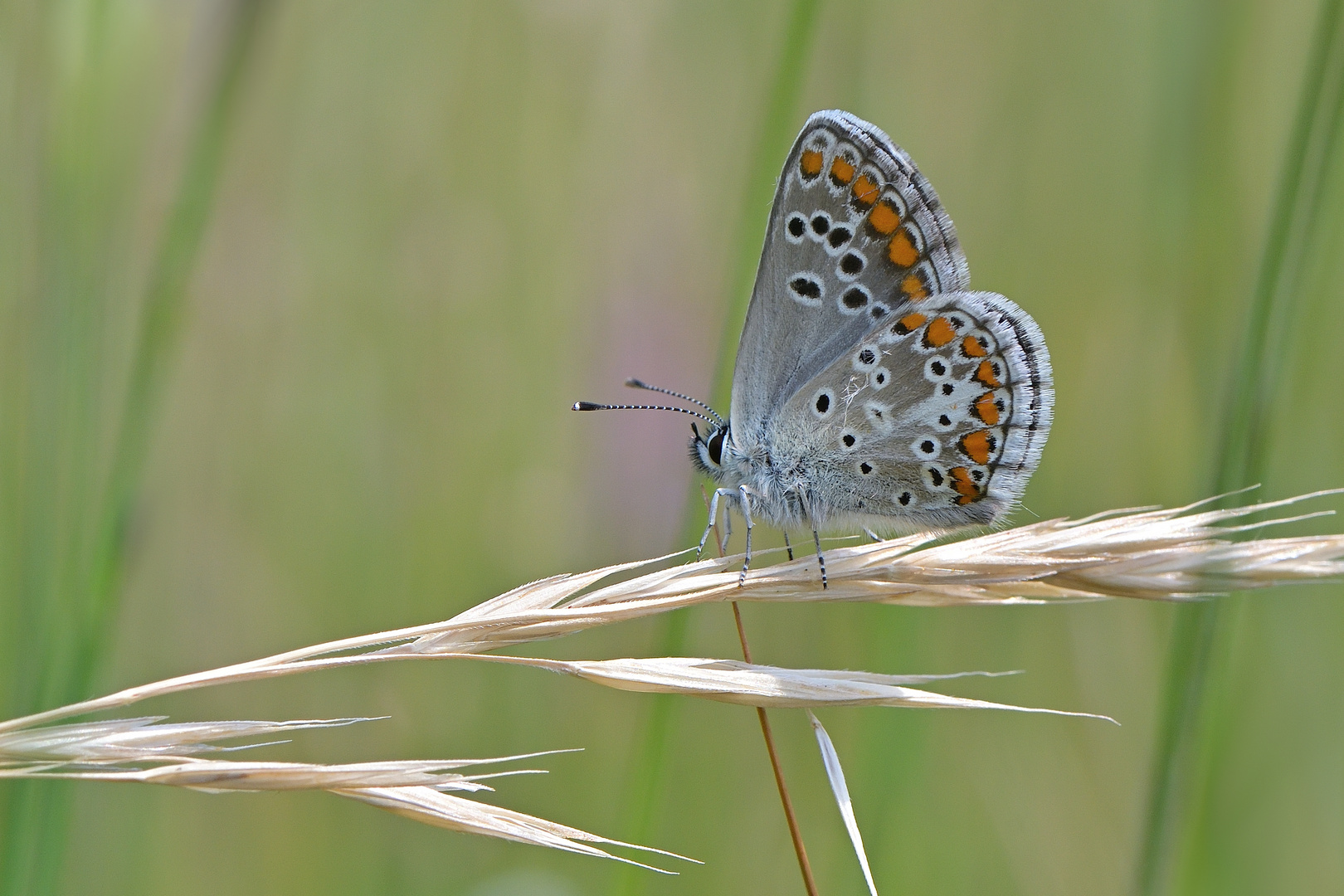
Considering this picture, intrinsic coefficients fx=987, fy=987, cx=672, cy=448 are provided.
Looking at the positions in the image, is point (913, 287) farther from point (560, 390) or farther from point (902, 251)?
point (560, 390)

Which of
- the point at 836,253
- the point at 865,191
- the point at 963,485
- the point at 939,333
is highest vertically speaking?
the point at 865,191

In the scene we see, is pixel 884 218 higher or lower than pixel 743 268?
higher

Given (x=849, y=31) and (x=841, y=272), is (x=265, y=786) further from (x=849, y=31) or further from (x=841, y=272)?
(x=849, y=31)

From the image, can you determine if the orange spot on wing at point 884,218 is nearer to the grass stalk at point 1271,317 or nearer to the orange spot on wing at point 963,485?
the orange spot on wing at point 963,485

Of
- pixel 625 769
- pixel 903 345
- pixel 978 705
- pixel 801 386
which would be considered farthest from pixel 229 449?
A: pixel 978 705

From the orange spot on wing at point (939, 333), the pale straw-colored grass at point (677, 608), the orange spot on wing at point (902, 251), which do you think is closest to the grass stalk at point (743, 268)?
the pale straw-colored grass at point (677, 608)

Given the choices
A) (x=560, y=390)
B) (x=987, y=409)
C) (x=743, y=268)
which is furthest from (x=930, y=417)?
(x=560, y=390)

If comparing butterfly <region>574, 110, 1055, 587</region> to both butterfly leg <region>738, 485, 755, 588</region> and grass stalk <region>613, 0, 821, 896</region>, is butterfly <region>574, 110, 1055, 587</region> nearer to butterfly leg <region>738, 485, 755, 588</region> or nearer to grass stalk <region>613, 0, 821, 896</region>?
butterfly leg <region>738, 485, 755, 588</region>
